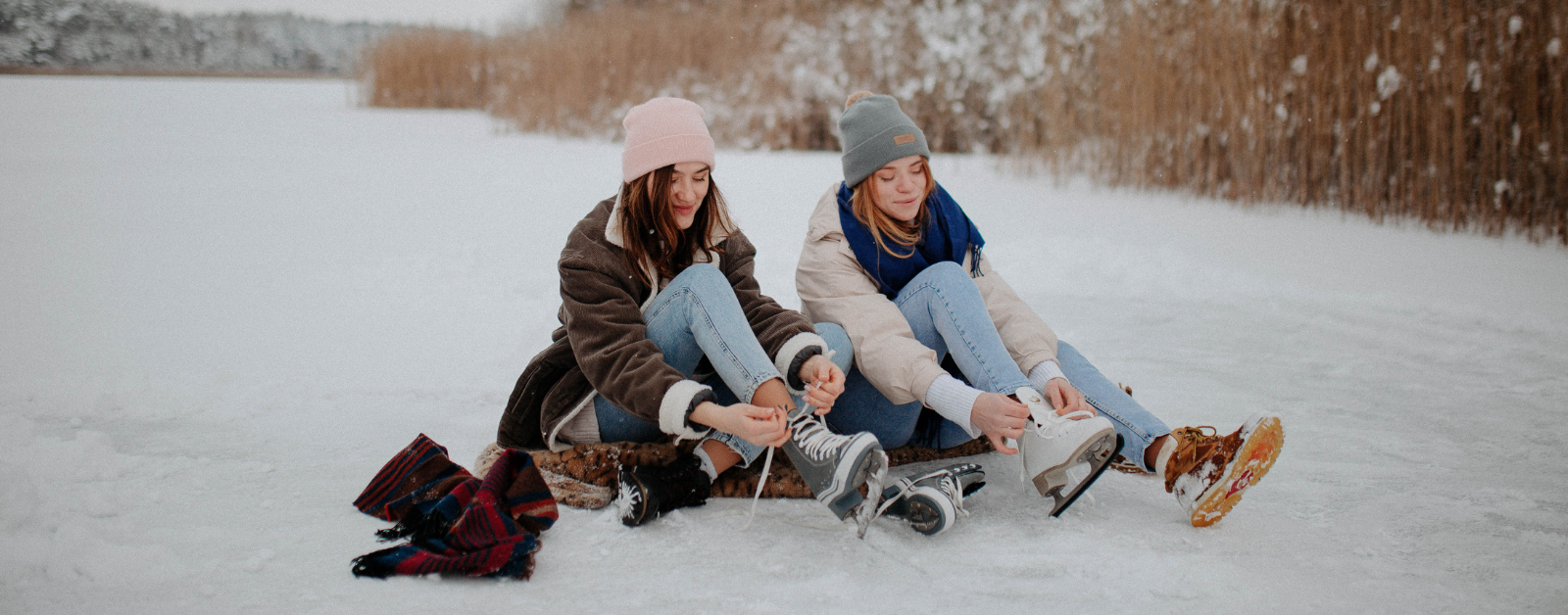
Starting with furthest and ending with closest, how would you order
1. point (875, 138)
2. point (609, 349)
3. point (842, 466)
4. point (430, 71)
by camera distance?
point (430, 71) → point (875, 138) → point (609, 349) → point (842, 466)

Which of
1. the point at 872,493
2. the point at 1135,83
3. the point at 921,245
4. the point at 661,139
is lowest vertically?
the point at 872,493

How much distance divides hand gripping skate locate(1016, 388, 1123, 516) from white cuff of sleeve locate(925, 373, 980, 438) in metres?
0.10

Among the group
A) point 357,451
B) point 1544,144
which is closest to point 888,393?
point 357,451

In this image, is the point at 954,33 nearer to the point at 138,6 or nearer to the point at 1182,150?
the point at 1182,150

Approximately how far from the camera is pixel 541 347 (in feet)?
10.4

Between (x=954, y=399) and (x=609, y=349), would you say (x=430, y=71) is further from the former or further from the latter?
(x=954, y=399)

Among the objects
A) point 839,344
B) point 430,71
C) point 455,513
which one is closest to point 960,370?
point 839,344

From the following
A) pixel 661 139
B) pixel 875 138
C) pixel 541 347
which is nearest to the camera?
pixel 661 139

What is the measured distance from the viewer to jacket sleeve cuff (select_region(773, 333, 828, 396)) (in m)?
1.83

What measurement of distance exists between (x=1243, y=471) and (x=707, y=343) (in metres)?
1.05

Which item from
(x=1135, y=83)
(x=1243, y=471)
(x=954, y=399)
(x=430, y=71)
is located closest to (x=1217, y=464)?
(x=1243, y=471)

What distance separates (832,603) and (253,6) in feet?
17.6

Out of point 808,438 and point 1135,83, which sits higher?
point 1135,83

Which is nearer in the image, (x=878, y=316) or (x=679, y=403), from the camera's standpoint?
(x=679, y=403)
